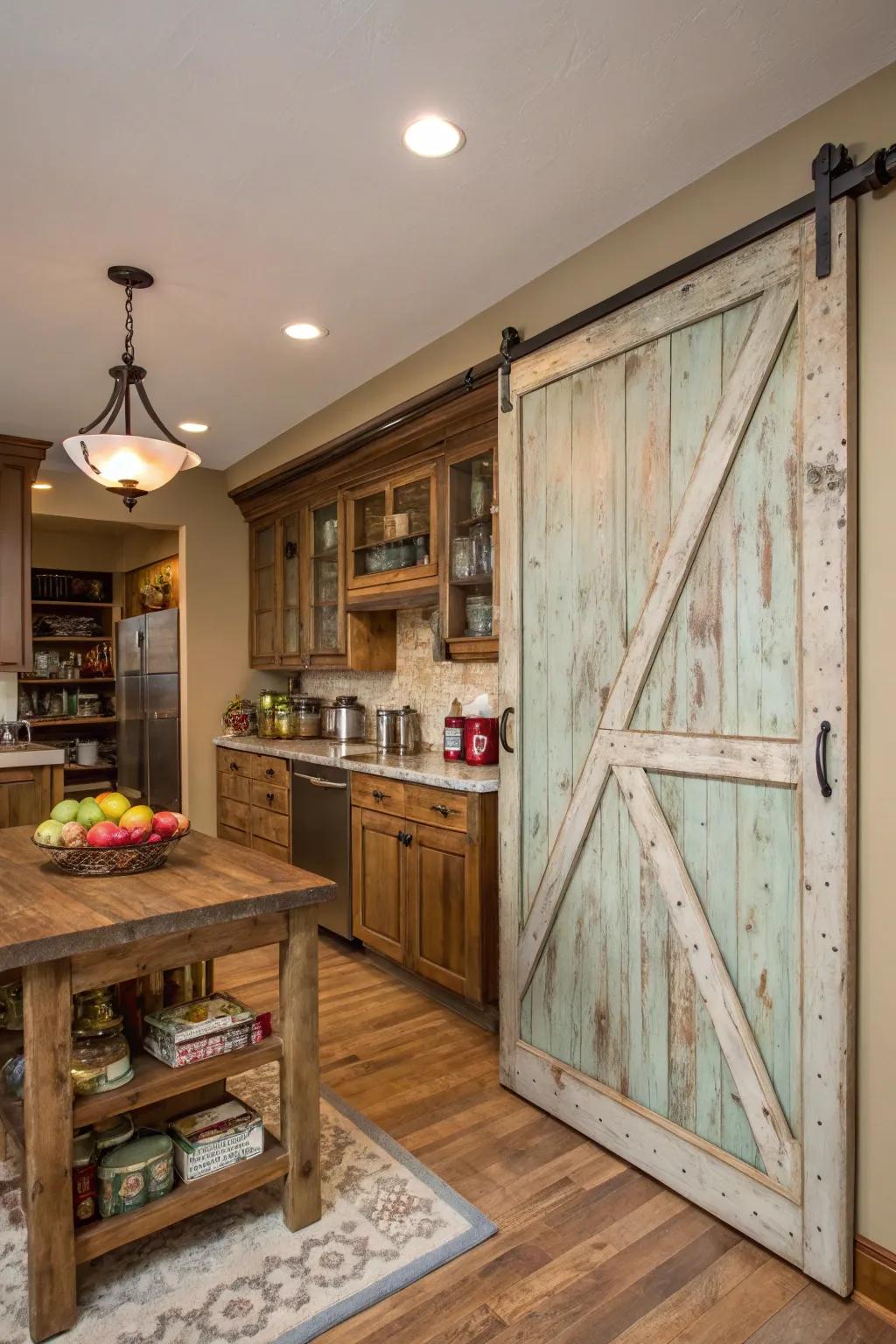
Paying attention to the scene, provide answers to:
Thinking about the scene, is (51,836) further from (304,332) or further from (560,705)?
(304,332)

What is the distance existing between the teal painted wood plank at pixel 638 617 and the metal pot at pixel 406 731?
202 centimetres

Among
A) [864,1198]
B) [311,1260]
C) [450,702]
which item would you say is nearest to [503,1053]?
[311,1260]

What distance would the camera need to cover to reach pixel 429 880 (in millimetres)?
3338

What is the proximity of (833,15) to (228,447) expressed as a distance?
388 cm

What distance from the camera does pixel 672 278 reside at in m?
2.19

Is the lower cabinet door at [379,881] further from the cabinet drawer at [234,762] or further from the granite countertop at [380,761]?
the cabinet drawer at [234,762]

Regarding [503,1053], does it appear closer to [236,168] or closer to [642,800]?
[642,800]

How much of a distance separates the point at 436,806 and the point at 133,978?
1.65 meters

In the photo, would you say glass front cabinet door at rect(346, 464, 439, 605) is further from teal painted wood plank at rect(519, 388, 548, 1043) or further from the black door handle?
the black door handle

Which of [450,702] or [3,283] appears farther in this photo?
[450,702]

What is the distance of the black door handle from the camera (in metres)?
1.81

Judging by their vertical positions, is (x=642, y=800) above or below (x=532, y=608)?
below

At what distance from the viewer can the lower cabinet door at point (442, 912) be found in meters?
3.11

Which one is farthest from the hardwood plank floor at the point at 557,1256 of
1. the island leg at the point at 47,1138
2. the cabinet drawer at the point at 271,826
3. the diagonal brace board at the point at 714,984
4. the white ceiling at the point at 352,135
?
the white ceiling at the point at 352,135
